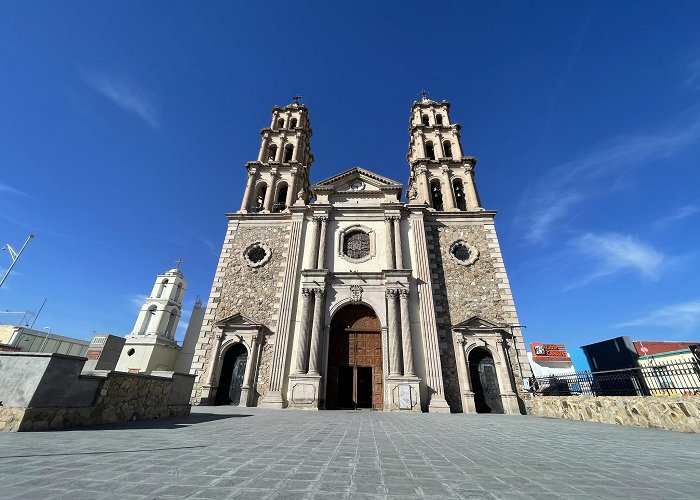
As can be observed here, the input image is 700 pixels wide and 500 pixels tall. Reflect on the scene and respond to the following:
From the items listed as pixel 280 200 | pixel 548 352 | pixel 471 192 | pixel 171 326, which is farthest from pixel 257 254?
pixel 548 352

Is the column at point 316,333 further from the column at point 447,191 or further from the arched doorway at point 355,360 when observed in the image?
the column at point 447,191

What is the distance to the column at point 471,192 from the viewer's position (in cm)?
1908

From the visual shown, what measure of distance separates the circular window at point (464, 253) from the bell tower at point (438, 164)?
276 centimetres

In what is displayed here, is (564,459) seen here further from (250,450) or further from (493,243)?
(493,243)

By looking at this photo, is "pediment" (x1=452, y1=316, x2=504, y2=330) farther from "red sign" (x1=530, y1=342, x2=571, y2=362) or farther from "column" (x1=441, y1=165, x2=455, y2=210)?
"red sign" (x1=530, y1=342, x2=571, y2=362)

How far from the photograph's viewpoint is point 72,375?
5539 millimetres

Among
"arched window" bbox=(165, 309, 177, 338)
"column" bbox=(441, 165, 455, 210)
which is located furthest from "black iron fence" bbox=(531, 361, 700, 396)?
"arched window" bbox=(165, 309, 177, 338)

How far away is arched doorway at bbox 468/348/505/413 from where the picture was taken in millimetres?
13523

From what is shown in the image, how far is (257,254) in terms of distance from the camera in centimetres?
1777

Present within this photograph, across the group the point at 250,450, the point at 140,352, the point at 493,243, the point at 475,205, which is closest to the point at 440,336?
the point at 493,243

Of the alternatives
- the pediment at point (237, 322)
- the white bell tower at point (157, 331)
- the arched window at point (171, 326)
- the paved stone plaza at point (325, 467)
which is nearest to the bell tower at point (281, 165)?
the pediment at point (237, 322)

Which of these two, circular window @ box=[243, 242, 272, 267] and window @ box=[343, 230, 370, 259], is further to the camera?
window @ box=[343, 230, 370, 259]

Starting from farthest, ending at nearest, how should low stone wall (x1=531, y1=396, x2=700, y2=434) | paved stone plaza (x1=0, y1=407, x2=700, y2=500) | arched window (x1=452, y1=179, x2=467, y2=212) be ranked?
1. arched window (x1=452, y1=179, x2=467, y2=212)
2. low stone wall (x1=531, y1=396, x2=700, y2=434)
3. paved stone plaza (x1=0, y1=407, x2=700, y2=500)

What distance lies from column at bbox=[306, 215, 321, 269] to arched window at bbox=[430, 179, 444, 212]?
9.06 m
